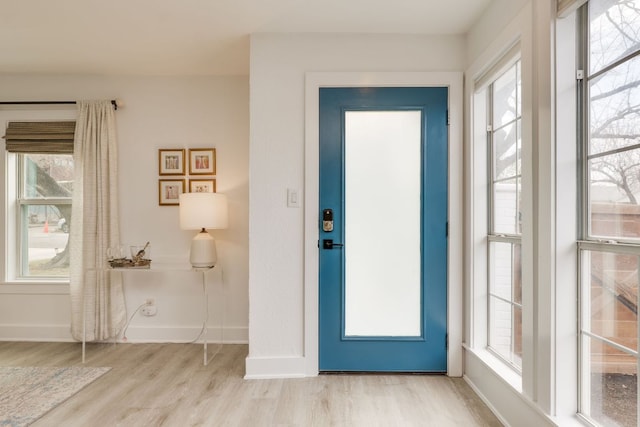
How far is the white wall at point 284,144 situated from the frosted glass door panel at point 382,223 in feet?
1.14

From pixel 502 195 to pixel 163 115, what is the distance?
294 centimetres

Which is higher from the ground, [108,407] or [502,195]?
[502,195]

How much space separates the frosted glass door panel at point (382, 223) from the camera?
9.52ft

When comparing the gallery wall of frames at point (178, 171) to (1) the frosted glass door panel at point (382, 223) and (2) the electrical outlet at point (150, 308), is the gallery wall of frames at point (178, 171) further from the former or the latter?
(1) the frosted glass door panel at point (382, 223)

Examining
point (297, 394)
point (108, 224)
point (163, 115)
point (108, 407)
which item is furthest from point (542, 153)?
point (108, 224)

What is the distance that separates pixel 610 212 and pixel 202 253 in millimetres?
2730

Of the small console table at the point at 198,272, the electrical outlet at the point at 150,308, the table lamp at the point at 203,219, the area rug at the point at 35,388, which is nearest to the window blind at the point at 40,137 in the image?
the small console table at the point at 198,272

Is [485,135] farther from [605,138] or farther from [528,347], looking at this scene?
[528,347]

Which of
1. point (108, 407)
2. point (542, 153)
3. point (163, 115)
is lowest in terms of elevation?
point (108, 407)

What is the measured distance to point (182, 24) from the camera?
275 centimetres

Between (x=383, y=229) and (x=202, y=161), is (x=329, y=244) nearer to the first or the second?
(x=383, y=229)

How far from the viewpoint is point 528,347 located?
1.97 meters

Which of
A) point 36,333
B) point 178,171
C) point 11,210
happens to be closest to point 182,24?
point 178,171

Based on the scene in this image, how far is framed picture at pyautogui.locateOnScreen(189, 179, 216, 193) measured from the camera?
3719 millimetres
